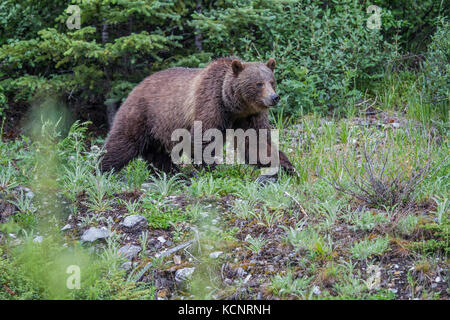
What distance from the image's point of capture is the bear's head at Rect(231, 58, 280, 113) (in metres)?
6.00

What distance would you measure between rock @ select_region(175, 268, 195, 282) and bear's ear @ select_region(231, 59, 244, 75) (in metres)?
2.85

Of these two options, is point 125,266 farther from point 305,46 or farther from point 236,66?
point 305,46

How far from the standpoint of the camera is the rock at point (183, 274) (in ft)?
12.8

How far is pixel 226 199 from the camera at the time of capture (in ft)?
16.7

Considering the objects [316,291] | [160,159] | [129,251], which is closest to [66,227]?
[129,251]

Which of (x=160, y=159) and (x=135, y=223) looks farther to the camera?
(x=160, y=159)

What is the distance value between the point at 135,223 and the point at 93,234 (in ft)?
1.16

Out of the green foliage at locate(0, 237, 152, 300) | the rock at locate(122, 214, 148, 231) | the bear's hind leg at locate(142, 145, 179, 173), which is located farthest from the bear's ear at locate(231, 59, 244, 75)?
the green foliage at locate(0, 237, 152, 300)

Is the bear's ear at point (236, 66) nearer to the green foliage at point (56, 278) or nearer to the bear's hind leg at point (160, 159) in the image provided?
the bear's hind leg at point (160, 159)

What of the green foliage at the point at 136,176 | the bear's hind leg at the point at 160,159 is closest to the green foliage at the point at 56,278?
the green foliage at the point at 136,176

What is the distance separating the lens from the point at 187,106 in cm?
637

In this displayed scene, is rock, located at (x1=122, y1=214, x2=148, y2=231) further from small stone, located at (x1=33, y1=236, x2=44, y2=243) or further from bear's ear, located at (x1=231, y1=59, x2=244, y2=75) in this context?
bear's ear, located at (x1=231, y1=59, x2=244, y2=75)

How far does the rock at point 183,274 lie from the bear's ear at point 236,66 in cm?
285
